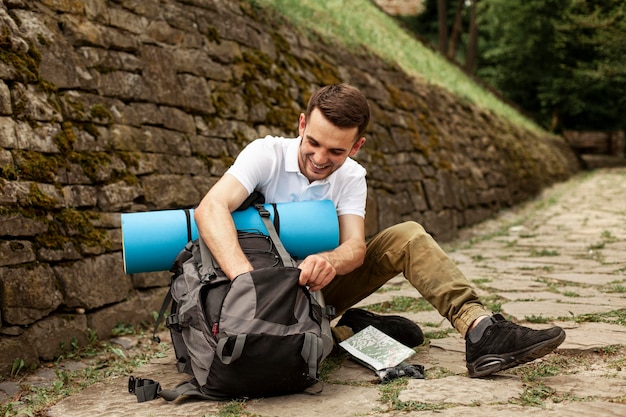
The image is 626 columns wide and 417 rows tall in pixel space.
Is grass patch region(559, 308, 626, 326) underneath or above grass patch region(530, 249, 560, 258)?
above

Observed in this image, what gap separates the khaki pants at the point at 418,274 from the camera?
286 cm

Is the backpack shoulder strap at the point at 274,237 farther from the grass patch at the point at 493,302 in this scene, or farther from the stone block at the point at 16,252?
the grass patch at the point at 493,302

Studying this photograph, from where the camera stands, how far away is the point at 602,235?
7531mm

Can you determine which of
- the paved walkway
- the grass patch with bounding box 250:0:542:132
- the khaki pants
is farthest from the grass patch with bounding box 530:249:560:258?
the khaki pants

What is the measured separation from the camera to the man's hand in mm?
2535

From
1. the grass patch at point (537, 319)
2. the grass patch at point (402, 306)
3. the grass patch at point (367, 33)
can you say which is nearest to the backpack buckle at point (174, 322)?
the grass patch at point (402, 306)

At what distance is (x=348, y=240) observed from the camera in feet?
9.84

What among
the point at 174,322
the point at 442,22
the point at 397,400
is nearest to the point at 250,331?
the point at 174,322

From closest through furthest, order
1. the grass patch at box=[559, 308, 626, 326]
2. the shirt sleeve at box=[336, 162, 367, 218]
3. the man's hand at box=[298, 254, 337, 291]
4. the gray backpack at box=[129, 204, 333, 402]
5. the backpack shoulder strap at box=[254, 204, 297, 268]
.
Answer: the gray backpack at box=[129, 204, 333, 402] < the man's hand at box=[298, 254, 337, 291] < the backpack shoulder strap at box=[254, 204, 297, 268] < the shirt sleeve at box=[336, 162, 367, 218] < the grass patch at box=[559, 308, 626, 326]

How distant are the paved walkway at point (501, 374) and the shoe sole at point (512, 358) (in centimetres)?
5

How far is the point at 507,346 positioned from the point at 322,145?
1.08 meters

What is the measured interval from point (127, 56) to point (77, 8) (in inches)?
17.0

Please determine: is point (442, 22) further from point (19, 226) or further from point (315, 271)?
point (315, 271)

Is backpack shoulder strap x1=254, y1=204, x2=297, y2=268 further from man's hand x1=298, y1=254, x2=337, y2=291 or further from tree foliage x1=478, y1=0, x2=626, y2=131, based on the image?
tree foliage x1=478, y1=0, x2=626, y2=131
